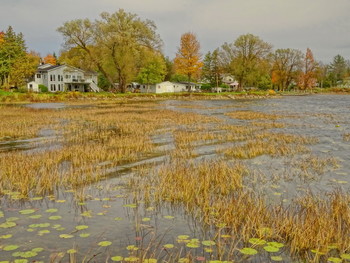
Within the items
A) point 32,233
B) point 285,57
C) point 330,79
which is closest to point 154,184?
point 32,233

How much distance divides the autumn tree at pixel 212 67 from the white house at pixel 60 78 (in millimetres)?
37628

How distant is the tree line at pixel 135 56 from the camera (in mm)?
72625

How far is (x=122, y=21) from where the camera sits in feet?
238

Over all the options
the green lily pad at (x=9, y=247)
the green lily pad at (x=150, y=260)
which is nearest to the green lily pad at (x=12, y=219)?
the green lily pad at (x=9, y=247)

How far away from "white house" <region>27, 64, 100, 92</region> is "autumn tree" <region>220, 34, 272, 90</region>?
146 feet

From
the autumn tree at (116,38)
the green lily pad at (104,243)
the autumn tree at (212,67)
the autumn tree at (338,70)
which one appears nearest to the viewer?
the green lily pad at (104,243)

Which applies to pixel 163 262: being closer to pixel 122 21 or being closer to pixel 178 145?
pixel 178 145

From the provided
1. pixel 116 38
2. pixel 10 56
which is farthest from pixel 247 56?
pixel 10 56

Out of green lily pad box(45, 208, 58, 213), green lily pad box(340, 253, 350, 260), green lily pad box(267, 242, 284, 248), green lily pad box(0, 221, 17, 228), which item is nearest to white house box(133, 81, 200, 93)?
green lily pad box(45, 208, 58, 213)

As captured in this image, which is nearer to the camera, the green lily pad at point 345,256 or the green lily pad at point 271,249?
the green lily pad at point 345,256

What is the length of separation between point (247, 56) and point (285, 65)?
2699 centimetres

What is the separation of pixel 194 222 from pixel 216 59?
100103 millimetres

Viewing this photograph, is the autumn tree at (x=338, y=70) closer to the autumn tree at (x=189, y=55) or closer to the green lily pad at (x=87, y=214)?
the autumn tree at (x=189, y=55)

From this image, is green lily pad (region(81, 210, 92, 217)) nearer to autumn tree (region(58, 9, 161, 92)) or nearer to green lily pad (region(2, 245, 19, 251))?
green lily pad (region(2, 245, 19, 251))
